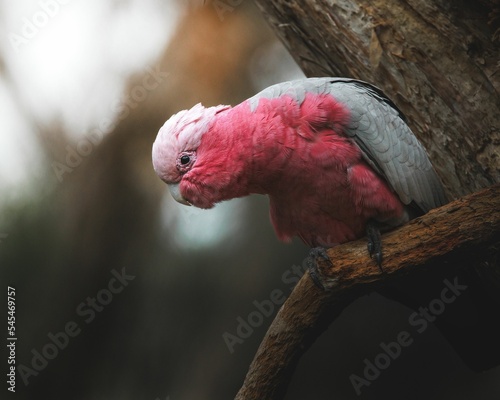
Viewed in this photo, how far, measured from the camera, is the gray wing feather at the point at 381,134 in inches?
101

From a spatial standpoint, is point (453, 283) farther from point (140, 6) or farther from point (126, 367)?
point (140, 6)

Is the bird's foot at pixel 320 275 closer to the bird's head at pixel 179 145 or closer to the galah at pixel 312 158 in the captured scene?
the galah at pixel 312 158

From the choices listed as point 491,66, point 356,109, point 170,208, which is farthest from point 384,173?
point 170,208

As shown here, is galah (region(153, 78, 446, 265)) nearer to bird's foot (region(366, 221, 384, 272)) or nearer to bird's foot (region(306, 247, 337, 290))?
bird's foot (region(366, 221, 384, 272))

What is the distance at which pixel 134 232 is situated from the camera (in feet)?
12.4

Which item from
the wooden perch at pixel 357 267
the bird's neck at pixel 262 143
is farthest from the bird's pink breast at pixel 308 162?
the wooden perch at pixel 357 267

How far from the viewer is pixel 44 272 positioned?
144 inches

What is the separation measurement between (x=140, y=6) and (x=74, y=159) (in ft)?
3.94

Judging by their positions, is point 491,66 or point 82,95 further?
point 82,95

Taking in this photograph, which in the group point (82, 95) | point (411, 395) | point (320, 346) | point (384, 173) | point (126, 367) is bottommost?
point (411, 395)

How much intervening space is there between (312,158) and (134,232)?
1765 mm

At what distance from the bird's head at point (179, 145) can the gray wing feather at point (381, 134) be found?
29 cm

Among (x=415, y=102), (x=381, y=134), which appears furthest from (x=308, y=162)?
(x=415, y=102)

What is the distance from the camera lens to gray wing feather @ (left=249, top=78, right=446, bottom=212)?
2576mm
